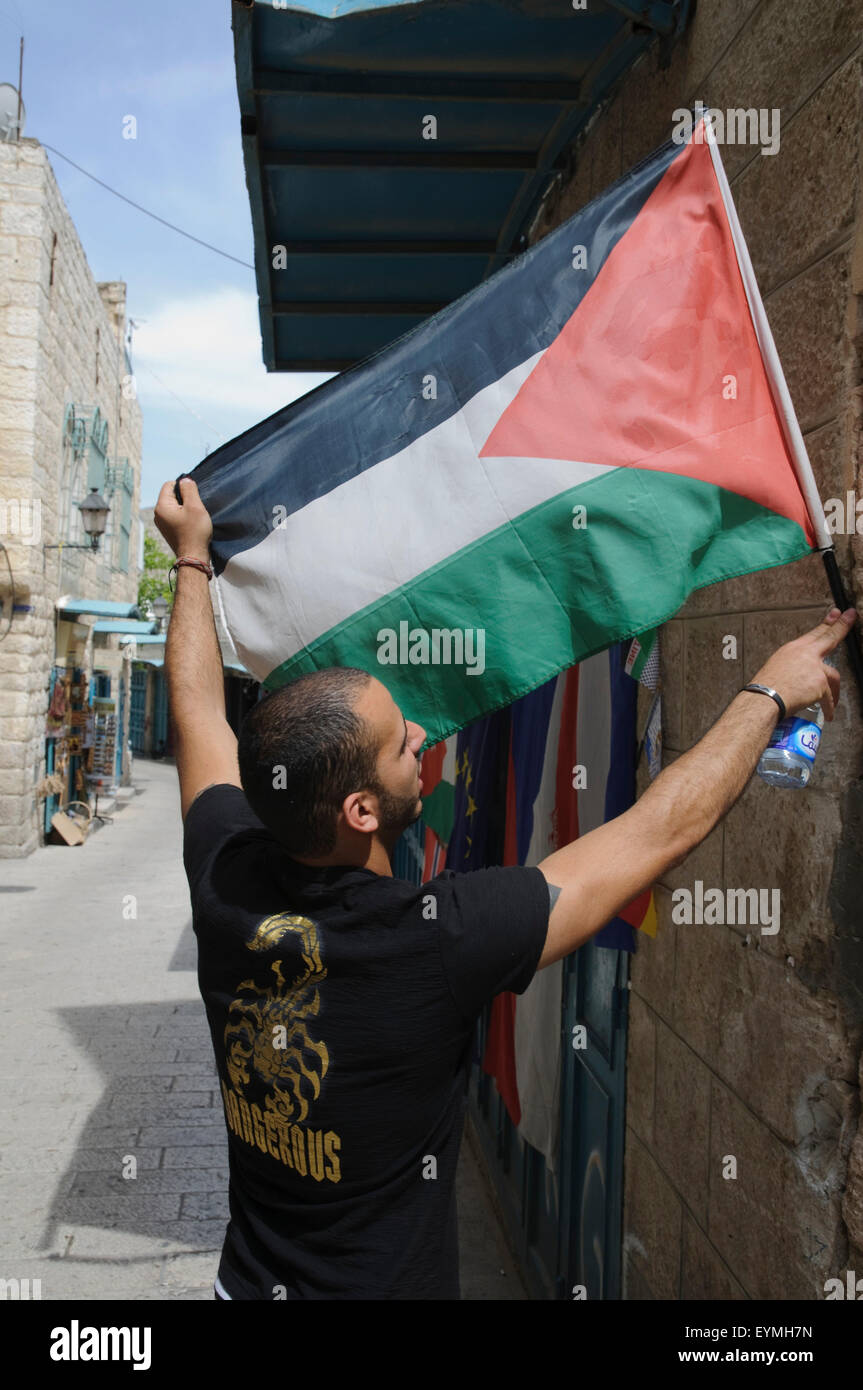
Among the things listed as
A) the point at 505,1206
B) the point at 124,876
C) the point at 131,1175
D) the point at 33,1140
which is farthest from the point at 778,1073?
the point at 124,876

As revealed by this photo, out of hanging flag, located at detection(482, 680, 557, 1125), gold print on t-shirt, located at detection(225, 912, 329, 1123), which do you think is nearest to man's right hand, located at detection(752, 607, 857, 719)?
gold print on t-shirt, located at detection(225, 912, 329, 1123)

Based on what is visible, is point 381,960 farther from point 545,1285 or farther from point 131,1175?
point 131,1175

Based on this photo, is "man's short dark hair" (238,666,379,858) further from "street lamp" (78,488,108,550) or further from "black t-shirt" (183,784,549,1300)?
"street lamp" (78,488,108,550)

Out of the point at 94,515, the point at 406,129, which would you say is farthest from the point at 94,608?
the point at 406,129

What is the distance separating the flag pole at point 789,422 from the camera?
1.89 meters

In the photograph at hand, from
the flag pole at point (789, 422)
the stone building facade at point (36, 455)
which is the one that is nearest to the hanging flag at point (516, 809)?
the flag pole at point (789, 422)

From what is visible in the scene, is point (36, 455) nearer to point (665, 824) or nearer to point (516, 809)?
point (516, 809)

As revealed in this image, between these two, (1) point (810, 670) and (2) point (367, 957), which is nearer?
(2) point (367, 957)

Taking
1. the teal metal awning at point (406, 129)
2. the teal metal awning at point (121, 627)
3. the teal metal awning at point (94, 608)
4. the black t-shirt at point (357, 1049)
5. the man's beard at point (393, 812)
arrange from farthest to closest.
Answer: the teal metal awning at point (121, 627) → the teal metal awning at point (94, 608) → the teal metal awning at point (406, 129) → the man's beard at point (393, 812) → the black t-shirt at point (357, 1049)

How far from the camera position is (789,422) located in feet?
6.61

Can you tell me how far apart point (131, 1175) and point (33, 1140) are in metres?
0.71

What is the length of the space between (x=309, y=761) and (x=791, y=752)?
2.50 ft

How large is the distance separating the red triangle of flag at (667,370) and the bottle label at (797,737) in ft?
1.40

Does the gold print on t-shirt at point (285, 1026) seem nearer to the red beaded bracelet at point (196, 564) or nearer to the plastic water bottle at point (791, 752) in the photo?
the plastic water bottle at point (791, 752)
